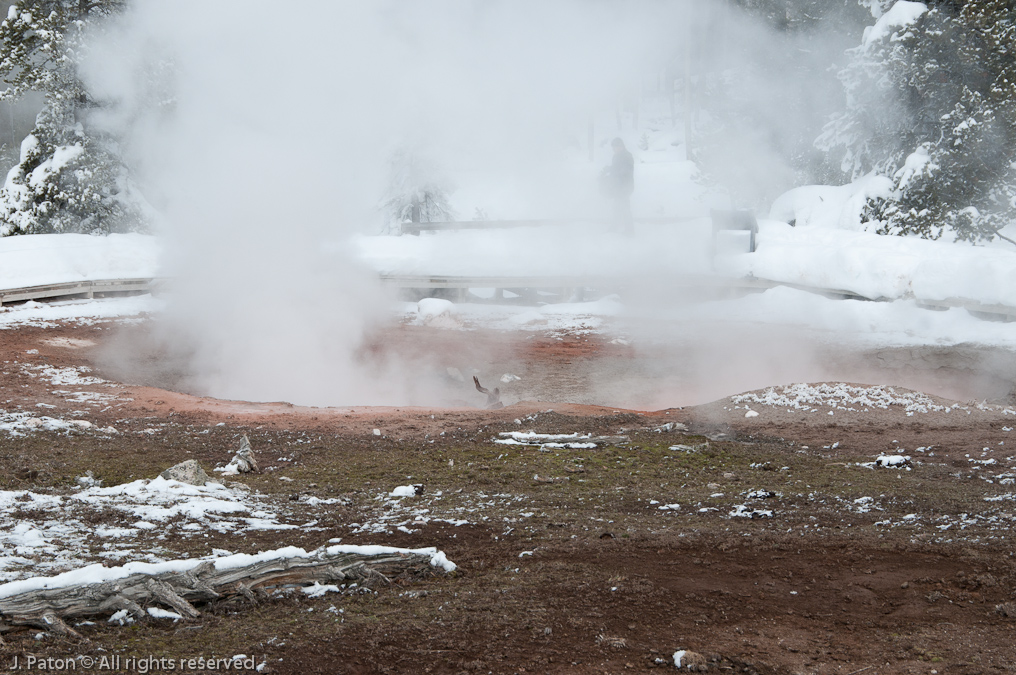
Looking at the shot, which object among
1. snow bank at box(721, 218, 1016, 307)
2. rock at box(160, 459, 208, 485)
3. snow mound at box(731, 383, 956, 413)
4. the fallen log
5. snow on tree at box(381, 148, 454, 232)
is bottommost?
snow mound at box(731, 383, 956, 413)

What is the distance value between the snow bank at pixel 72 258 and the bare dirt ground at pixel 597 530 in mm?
7047

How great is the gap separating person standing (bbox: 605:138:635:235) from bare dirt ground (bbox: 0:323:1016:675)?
8.90 metres

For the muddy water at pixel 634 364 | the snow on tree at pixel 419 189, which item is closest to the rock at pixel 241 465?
the muddy water at pixel 634 364

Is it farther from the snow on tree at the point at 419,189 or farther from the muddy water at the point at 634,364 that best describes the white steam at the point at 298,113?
the snow on tree at the point at 419,189

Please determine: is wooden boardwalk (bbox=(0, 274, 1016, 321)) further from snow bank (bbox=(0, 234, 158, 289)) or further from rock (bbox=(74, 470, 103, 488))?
rock (bbox=(74, 470, 103, 488))

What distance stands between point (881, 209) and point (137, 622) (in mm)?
16098

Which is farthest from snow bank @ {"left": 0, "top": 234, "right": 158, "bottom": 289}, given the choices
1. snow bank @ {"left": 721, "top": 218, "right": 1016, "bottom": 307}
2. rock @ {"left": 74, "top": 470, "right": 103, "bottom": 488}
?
snow bank @ {"left": 721, "top": 218, "right": 1016, "bottom": 307}

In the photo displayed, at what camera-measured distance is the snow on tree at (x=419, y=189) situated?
24.9 meters

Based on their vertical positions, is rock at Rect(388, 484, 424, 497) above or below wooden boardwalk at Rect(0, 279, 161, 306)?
below

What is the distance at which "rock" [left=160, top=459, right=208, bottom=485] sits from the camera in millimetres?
5388

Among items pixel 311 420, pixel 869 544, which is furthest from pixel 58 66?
pixel 869 544

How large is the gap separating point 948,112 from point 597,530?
47.7 feet

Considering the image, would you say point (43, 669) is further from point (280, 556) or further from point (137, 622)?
point (280, 556)

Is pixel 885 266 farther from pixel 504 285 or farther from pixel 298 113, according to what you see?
pixel 298 113
